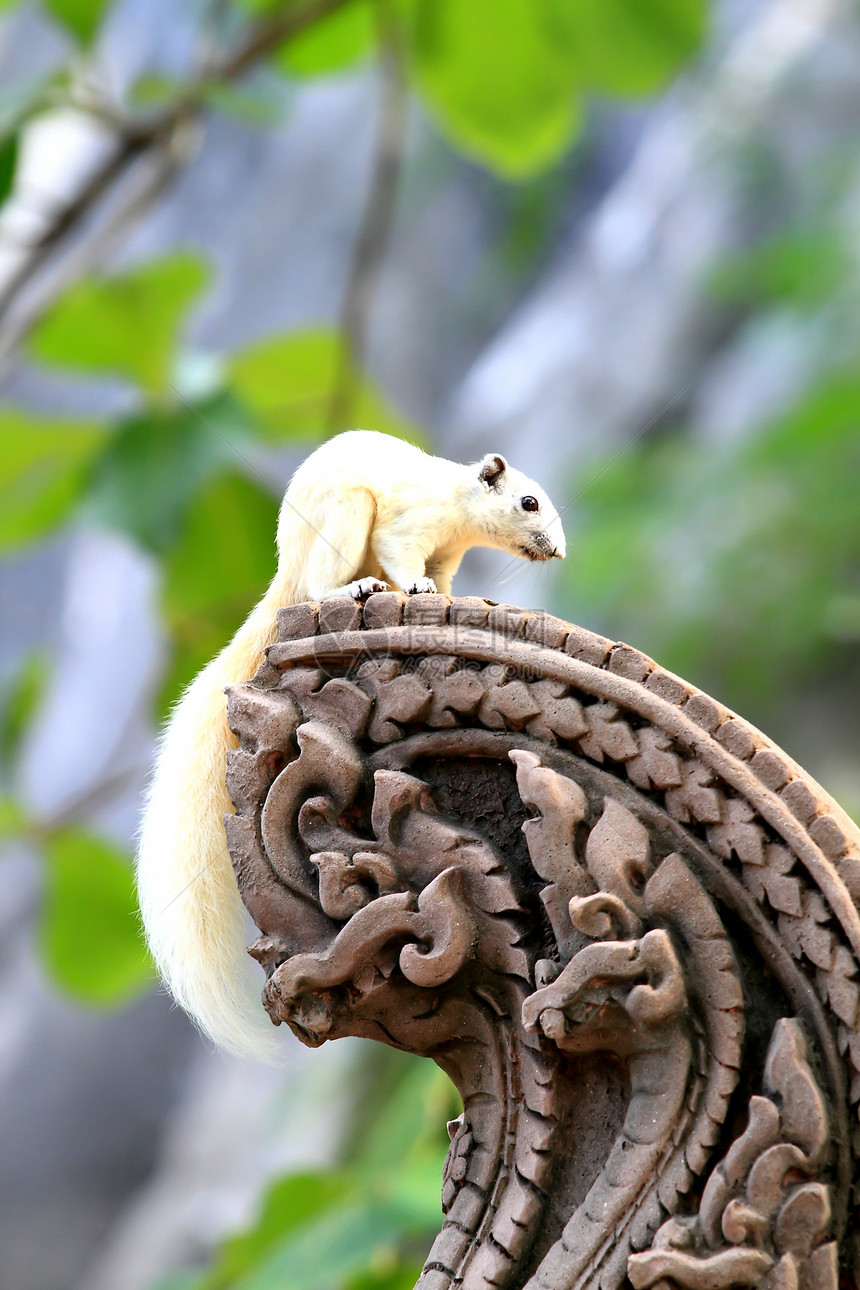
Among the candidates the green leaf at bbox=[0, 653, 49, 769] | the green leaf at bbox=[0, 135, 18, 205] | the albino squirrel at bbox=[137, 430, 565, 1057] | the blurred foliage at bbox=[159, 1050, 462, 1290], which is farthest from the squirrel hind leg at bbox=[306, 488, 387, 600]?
the green leaf at bbox=[0, 653, 49, 769]

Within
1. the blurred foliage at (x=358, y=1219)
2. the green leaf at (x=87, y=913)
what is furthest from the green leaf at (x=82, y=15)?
the blurred foliage at (x=358, y=1219)

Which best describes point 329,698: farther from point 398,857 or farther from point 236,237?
point 236,237

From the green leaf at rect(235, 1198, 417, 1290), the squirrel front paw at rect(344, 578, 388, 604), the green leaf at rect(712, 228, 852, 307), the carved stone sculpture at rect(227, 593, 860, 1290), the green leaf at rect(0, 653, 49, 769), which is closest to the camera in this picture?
the carved stone sculpture at rect(227, 593, 860, 1290)

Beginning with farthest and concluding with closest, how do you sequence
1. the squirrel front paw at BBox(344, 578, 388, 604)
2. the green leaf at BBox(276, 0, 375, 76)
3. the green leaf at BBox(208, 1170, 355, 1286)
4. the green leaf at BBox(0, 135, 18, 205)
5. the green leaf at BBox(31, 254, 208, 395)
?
the green leaf at BBox(276, 0, 375, 76), the green leaf at BBox(31, 254, 208, 395), the green leaf at BBox(208, 1170, 355, 1286), the green leaf at BBox(0, 135, 18, 205), the squirrel front paw at BBox(344, 578, 388, 604)

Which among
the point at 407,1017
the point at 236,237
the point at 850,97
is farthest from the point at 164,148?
the point at 236,237

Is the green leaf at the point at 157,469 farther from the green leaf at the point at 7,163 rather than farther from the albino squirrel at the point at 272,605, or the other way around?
the albino squirrel at the point at 272,605

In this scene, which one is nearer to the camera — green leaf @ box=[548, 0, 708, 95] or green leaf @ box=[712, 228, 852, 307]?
green leaf @ box=[548, 0, 708, 95]

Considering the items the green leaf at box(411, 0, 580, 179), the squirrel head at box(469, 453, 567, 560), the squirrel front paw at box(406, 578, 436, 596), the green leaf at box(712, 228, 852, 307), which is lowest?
the squirrel front paw at box(406, 578, 436, 596)

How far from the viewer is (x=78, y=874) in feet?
7.11

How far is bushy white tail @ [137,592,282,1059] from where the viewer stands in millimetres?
831

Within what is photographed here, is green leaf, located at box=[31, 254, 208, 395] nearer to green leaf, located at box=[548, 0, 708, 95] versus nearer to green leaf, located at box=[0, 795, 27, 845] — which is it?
green leaf, located at box=[548, 0, 708, 95]

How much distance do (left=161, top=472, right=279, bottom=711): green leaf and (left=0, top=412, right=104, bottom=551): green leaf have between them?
0.64ft

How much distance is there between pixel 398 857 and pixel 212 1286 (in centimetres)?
123

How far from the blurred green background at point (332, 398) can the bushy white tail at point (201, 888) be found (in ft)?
0.39
